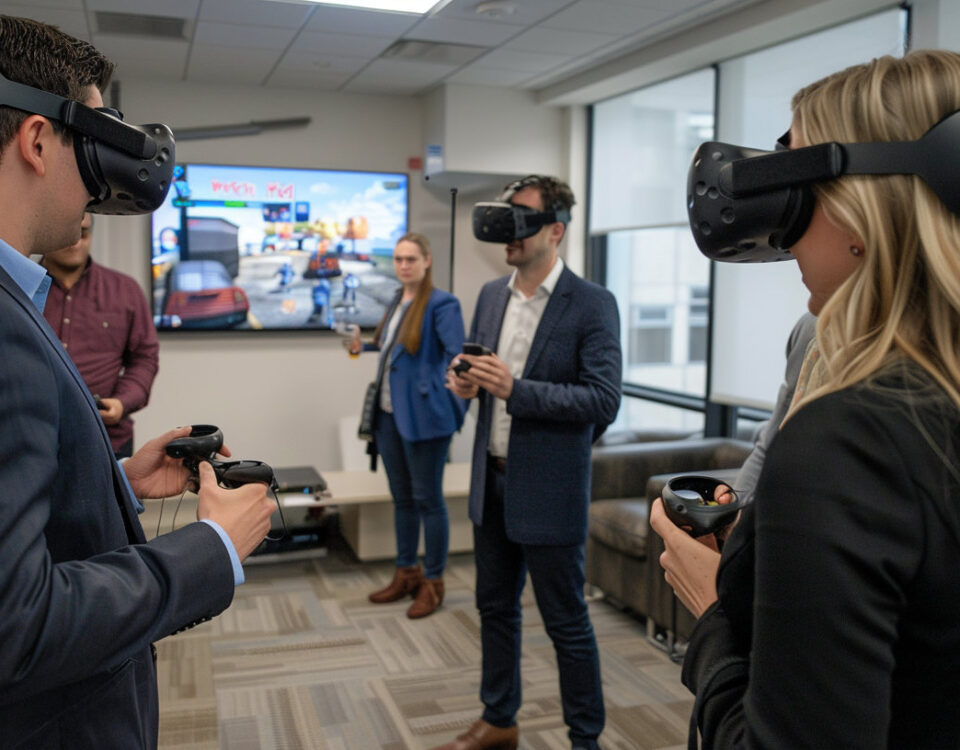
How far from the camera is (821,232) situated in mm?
866

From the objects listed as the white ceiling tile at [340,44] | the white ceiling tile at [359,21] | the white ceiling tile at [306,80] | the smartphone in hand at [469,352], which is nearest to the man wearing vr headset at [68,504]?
the smartphone in hand at [469,352]

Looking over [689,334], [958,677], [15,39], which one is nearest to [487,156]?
[689,334]

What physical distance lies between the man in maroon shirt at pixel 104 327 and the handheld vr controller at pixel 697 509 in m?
2.52

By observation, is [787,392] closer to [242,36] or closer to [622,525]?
[622,525]

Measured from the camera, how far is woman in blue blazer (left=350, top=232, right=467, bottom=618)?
3.81m

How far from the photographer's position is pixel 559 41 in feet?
14.1

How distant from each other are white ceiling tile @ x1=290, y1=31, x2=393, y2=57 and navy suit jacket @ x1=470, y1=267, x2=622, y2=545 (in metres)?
2.40

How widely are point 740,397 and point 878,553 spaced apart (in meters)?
3.62

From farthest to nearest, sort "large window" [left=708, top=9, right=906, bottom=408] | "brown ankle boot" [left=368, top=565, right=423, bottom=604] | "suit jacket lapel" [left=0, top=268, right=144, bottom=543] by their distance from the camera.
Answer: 1. "brown ankle boot" [left=368, top=565, right=423, bottom=604]
2. "large window" [left=708, top=9, right=906, bottom=408]
3. "suit jacket lapel" [left=0, top=268, right=144, bottom=543]

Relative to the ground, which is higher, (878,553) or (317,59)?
(317,59)

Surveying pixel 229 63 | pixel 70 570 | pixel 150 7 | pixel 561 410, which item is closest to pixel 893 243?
pixel 70 570

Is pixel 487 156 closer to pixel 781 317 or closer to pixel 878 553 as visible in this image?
pixel 781 317

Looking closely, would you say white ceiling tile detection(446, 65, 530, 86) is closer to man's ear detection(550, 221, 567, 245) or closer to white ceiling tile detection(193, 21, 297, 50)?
white ceiling tile detection(193, 21, 297, 50)

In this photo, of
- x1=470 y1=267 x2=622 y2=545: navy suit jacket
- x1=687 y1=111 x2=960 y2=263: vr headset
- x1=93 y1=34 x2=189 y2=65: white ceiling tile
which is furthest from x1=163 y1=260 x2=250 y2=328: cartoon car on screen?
x1=687 y1=111 x2=960 y2=263: vr headset
